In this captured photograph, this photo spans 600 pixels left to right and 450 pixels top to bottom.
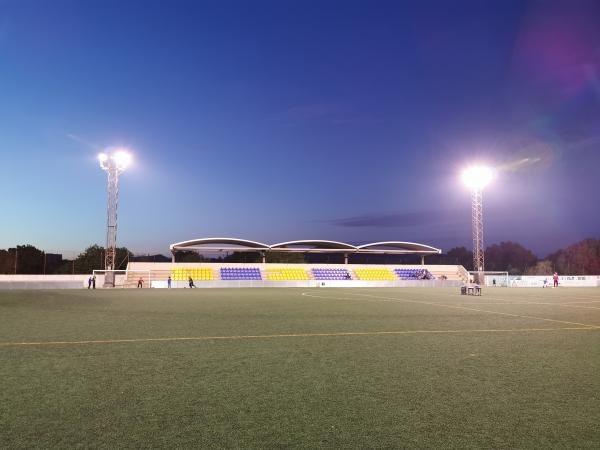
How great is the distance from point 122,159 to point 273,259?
32.1 m

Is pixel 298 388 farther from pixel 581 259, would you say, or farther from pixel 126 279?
pixel 581 259

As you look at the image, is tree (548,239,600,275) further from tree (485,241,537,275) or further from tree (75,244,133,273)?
tree (75,244,133,273)

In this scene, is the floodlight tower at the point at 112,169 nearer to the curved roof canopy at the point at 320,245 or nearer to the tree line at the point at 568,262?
the curved roof canopy at the point at 320,245

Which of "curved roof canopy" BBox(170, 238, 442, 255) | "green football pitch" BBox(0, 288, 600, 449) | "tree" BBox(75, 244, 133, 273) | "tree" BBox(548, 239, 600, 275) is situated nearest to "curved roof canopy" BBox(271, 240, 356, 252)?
"curved roof canopy" BBox(170, 238, 442, 255)

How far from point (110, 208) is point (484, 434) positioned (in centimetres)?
4387

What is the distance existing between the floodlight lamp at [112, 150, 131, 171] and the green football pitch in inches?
1367

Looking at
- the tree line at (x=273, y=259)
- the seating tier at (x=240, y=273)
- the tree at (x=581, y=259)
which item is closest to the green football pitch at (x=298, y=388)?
the seating tier at (x=240, y=273)

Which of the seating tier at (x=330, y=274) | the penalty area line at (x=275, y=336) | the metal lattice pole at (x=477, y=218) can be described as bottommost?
the penalty area line at (x=275, y=336)

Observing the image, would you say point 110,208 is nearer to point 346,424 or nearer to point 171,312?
point 171,312

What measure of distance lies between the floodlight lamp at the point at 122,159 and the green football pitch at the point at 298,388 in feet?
114

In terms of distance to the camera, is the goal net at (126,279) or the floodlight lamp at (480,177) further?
the floodlight lamp at (480,177)

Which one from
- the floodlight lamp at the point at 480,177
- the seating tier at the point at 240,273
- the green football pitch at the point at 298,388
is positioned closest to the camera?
the green football pitch at the point at 298,388

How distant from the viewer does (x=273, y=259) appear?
70750 millimetres

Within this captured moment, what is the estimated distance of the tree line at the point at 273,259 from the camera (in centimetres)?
6253
